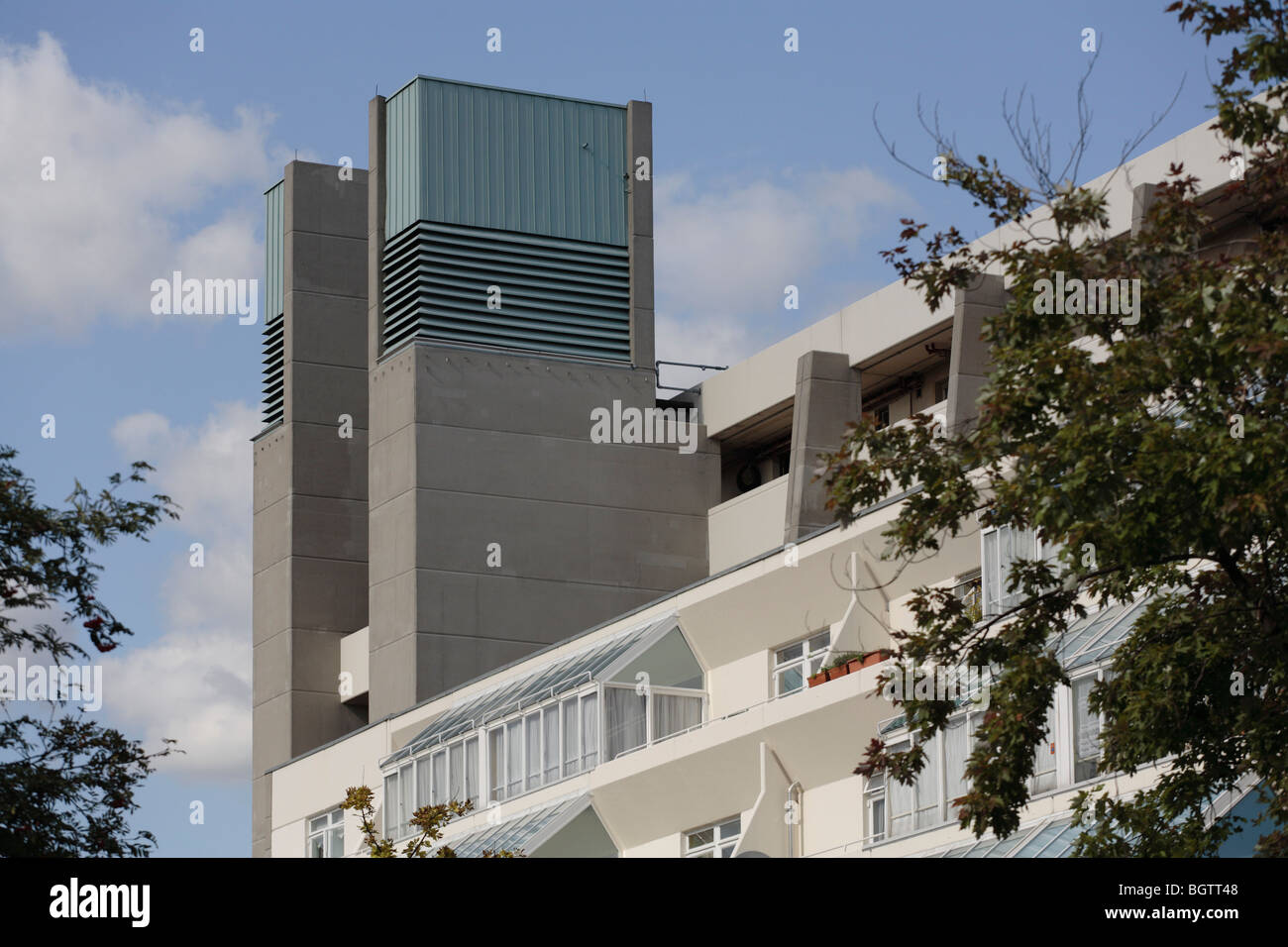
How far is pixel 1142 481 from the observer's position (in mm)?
18391

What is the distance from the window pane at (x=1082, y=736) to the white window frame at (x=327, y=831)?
2936 cm

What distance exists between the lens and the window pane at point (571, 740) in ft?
159

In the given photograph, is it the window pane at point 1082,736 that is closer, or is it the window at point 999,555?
the window pane at point 1082,736

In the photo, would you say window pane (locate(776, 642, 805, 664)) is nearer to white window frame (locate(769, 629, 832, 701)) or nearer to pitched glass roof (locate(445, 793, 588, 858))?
white window frame (locate(769, 629, 832, 701))

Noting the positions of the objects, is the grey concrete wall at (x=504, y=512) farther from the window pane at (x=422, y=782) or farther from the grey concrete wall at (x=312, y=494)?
the grey concrete wall at (x=312, y=494)

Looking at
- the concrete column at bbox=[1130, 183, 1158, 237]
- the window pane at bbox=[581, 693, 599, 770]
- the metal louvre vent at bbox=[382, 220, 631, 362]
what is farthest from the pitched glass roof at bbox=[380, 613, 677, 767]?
the concrete column at bbox=[1130, 183, 1158, 237]

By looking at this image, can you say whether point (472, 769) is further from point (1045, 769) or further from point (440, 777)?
point (1045, 769)

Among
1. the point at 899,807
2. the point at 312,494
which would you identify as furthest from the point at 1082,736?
the point at 312,494

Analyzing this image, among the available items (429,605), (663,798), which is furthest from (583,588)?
(663,798)

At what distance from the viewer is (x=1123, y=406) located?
18.8 m

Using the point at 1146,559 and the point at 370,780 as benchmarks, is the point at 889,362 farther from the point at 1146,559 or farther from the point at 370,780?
the point at 1146,559

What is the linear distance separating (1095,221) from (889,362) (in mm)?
32893

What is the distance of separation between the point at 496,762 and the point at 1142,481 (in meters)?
34.5

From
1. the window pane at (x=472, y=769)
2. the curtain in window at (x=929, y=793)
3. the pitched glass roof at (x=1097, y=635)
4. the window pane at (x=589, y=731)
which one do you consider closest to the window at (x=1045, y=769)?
the pitched glass roof at (x=1097, y=635)
